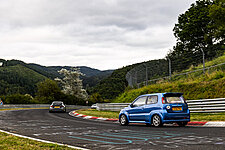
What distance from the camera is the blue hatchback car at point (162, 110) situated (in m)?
12.6

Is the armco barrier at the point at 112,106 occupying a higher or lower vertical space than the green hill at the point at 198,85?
lower

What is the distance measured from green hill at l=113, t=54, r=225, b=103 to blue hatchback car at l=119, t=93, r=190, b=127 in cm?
780

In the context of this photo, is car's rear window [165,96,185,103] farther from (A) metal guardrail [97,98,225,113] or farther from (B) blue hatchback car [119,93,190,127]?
(A) metal guardrail [97,98,225,113]

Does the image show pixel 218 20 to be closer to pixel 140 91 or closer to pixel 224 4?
pixel 224 4

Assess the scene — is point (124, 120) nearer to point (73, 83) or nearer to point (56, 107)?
point (56, 107)

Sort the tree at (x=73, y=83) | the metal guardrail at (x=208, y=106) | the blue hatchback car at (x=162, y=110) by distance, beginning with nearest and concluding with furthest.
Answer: the blue hatchback car at (x=162, y=110)
the metal guardrail at (x=208, y=106)
the tree at (x=73, y=83)

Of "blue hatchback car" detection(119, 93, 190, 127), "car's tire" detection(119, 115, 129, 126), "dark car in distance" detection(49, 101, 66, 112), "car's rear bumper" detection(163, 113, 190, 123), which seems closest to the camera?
"car's rear bumper" detection(163, 113, 190, 123)

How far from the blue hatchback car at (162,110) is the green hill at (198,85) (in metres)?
7.80

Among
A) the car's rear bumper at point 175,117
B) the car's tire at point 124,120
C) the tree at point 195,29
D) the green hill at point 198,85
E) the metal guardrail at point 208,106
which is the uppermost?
the tree at point 195,29

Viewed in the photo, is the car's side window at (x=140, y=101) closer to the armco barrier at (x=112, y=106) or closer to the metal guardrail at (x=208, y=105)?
the metal guardrail at (x=208, y=105)

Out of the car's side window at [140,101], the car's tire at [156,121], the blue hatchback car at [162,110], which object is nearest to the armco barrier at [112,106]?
the car's side window at [140,101]

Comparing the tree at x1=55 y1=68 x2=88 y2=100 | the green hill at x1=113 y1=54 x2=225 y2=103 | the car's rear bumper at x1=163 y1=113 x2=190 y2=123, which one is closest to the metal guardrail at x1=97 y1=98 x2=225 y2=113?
the green hill at x1=113 y1=54 x2=225 y2=103

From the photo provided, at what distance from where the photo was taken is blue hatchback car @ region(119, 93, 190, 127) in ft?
41.4

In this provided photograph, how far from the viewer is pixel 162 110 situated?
498 inches
